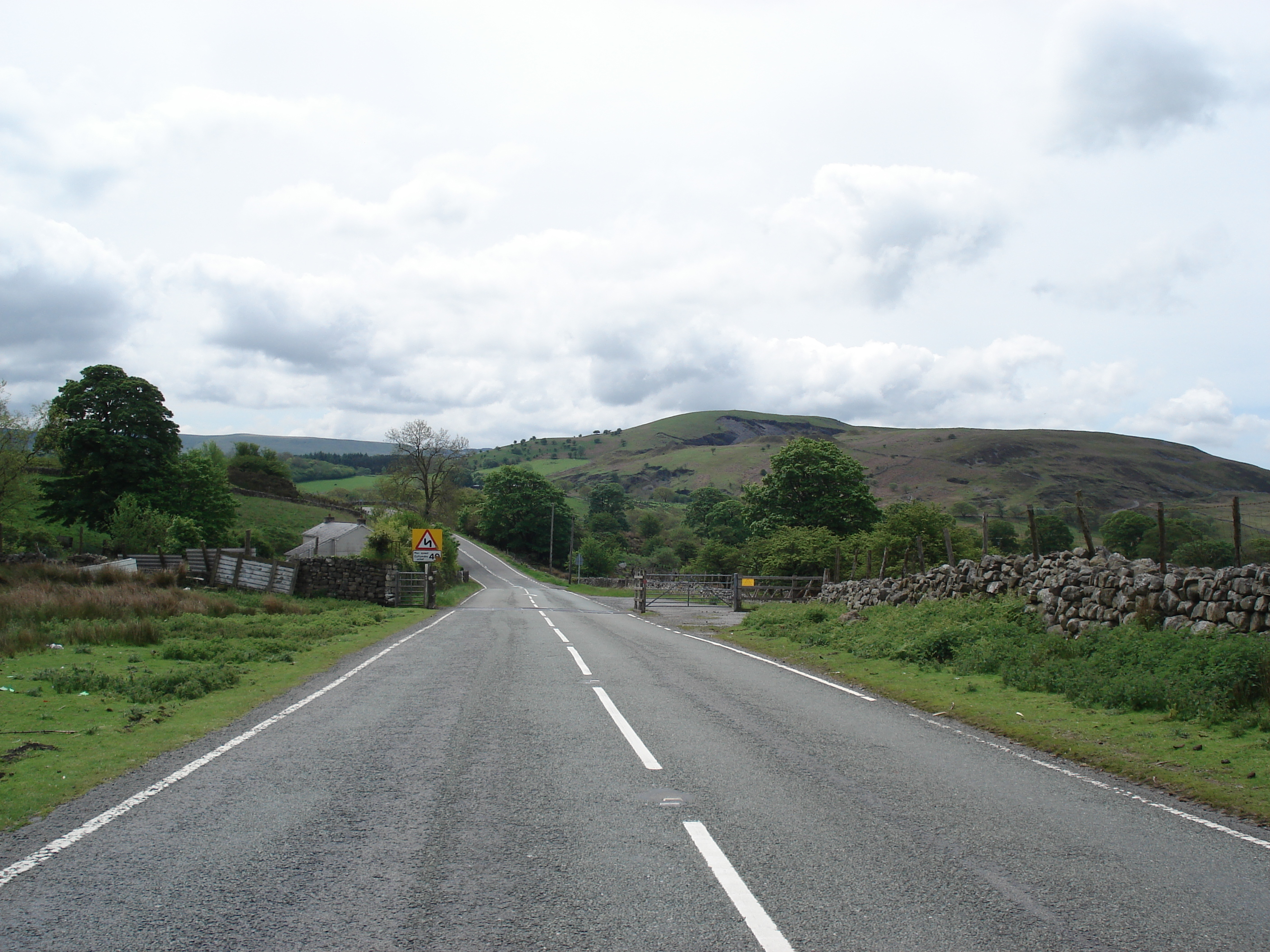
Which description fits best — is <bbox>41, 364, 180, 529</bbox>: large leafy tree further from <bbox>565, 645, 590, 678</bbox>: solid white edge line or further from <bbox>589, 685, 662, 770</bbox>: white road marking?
<bbox>589, 685, 662, 770</bbox>: white road marking

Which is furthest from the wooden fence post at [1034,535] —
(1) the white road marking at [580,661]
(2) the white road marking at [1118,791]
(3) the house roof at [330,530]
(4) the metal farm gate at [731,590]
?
(3) the house roof at [330,530]

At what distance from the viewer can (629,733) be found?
8320 mm

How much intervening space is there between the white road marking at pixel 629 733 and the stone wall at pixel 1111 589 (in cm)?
839

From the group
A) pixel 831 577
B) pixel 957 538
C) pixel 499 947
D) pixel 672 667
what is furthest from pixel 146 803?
pixel 957 538

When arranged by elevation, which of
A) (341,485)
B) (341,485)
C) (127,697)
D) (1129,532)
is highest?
(341,485)

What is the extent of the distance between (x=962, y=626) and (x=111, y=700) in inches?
577

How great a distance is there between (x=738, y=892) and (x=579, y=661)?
10892 mm

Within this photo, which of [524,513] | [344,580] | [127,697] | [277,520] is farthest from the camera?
[524,513]

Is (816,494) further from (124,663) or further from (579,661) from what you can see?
(124,663)

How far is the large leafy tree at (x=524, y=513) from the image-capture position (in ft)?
344

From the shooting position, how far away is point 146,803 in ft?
19.0

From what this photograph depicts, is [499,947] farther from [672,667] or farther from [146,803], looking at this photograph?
[672,667]

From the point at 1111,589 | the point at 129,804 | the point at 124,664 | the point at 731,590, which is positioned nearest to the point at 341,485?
the point at 731,590

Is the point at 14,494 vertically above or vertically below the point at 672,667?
above
